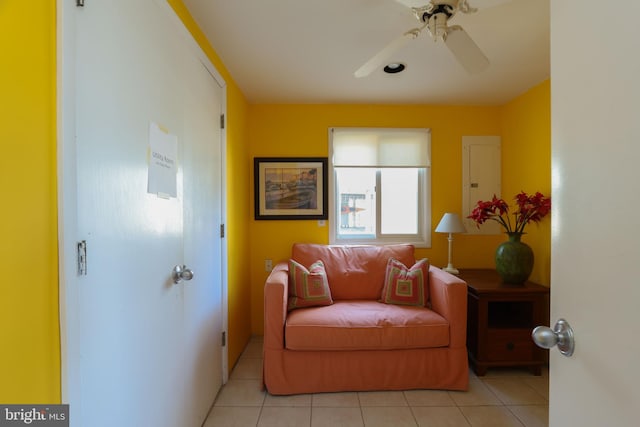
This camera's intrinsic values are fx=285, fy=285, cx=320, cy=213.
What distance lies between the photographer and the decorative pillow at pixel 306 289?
2.25 metres

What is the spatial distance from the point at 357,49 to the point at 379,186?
55.5 inches

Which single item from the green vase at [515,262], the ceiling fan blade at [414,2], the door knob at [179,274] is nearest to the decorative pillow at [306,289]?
the door knob at [179,274]

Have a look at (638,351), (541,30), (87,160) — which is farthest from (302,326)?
(541,30)

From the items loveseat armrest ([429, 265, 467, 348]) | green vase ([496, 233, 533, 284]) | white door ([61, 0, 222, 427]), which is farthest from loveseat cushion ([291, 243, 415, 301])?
white door ([61, 0, 222, 427])

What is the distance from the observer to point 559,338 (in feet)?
2.09

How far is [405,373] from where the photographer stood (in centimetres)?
199

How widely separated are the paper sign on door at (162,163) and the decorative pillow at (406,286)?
1.79m

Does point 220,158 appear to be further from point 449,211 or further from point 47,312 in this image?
point 449,211

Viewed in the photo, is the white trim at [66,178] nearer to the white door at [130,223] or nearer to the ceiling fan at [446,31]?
the white door at [130,223]

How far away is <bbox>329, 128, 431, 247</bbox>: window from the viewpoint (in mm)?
2906

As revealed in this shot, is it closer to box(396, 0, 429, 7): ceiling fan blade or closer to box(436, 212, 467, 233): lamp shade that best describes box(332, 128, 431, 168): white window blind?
box(436, 212, 467, 233): lamp shade

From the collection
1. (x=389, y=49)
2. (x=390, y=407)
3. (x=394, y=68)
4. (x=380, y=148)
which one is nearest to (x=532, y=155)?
(x=380, y=148)

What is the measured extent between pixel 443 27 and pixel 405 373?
6.84ft

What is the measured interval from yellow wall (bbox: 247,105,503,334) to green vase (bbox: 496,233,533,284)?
2.01 ft
